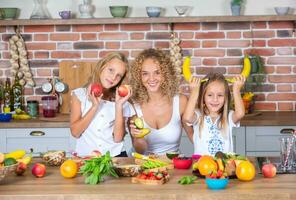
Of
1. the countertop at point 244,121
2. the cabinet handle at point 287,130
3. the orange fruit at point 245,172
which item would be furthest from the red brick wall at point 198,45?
the orange fruit at point 245,172

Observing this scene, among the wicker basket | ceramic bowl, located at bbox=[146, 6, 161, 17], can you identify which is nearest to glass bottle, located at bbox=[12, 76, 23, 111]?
ceramic bowl, located at bbox=[146, 6, 161, 17]

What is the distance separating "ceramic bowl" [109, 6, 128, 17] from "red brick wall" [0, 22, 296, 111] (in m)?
0.17

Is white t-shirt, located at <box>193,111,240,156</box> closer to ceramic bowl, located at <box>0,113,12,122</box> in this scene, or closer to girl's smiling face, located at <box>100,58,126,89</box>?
girl's smiling face, located at <box>100,58,126,89</box>

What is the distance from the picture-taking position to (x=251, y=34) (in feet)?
17.4

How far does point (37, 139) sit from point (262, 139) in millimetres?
1717

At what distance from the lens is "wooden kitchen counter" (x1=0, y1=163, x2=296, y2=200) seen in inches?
99.9

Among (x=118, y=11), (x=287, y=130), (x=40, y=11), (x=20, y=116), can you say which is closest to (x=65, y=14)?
(x=40, y=11)

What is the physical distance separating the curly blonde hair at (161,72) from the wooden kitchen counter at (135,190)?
0.96 m

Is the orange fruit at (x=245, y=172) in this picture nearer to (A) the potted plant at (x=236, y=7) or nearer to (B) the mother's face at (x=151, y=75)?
(B) the mother's face at (x=151, y=75)

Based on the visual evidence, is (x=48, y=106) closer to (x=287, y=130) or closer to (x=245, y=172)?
(x=287, y=130)

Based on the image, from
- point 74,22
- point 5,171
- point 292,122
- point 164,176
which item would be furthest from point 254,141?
point 5,171

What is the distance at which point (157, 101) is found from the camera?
3828 millimetres

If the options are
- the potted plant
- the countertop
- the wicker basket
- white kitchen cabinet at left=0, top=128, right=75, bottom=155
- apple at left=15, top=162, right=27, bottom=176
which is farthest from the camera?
the potted plant

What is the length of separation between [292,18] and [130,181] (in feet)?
9.20
